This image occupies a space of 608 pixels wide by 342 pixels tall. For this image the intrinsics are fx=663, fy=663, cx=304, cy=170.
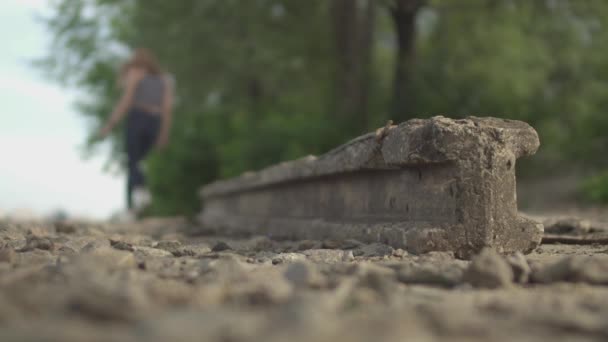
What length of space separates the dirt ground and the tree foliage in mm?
8014

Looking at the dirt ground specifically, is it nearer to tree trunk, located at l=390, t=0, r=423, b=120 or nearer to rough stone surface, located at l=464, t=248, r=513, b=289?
rough stone surface, located at l=464, t=248, r=513, b=289

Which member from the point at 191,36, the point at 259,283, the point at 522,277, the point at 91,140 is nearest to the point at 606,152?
the point at 191,36

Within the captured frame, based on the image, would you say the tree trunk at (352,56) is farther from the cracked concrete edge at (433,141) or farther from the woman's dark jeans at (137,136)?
the cracked concrete edge at (433,141)

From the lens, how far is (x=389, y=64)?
60.1 feet

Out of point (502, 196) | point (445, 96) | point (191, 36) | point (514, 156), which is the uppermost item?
point (191, 36)

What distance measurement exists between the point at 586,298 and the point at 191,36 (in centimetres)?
1239

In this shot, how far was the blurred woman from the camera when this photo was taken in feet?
34.8

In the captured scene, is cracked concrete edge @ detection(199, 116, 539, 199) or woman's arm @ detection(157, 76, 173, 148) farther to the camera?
woman's arm @ detection(157, 76, 173, 148)

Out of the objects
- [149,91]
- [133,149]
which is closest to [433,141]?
[149,91]

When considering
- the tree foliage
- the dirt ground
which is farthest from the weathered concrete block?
the tree foliage

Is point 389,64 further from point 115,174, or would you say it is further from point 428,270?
point 428,270

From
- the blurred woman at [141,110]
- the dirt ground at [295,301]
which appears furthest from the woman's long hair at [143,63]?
the dirt ground at [295,301]

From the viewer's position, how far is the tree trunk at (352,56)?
1284cm

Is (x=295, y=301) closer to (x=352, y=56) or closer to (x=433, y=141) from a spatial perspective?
(x=433, y=141)
